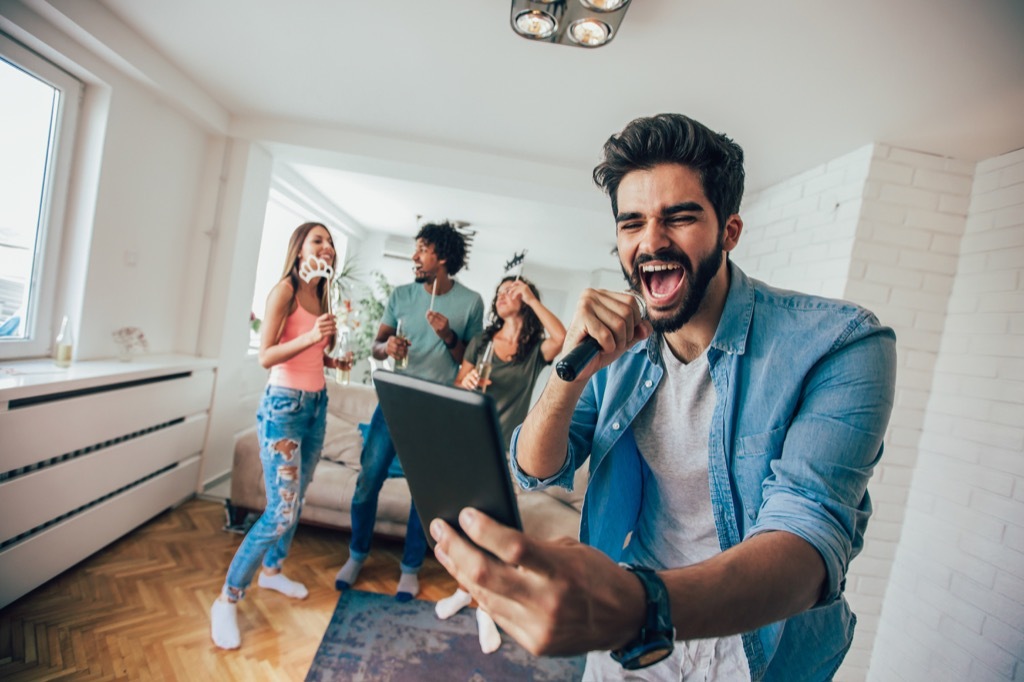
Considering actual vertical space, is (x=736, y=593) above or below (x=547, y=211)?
below

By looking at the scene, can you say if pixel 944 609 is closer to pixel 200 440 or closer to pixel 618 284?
pixel 200 440

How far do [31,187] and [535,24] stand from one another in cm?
247

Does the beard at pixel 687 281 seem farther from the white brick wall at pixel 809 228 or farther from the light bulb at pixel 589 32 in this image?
the white brick wall at pixel 809 228

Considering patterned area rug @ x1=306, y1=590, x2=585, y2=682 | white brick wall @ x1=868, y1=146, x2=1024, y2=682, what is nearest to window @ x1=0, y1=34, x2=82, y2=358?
patterned area rug @ x1=306, y1=590, x2=585, y2=682

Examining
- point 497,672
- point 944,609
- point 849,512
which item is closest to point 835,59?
point 849,512

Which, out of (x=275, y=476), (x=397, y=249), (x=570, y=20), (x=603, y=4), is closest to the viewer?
(x=603, y=4)

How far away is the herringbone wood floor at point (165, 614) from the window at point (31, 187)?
113 centimetres

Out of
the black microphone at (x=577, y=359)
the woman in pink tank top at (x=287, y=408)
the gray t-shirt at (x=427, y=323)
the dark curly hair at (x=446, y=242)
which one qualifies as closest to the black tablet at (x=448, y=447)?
the black microphone at (x=577, y=359)

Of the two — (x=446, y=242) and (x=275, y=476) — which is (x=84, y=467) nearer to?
(x=275, y=476)

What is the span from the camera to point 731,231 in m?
1.02

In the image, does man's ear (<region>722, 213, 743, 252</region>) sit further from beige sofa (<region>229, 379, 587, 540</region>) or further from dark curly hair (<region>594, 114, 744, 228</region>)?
beige sofa (<region>229, 379, 587, 540</region>)

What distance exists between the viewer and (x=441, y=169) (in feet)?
11.4

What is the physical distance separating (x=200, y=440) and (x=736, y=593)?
3595 mm

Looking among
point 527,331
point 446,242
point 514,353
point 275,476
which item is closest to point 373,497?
point 275,476
